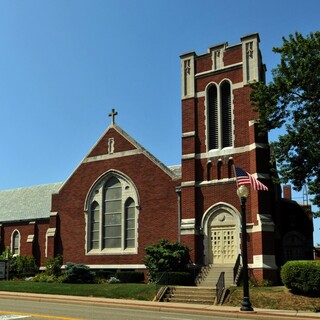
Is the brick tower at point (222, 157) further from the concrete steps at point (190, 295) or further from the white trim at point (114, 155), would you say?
the white trim at point (114, 155)

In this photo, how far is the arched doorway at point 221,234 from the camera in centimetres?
2786

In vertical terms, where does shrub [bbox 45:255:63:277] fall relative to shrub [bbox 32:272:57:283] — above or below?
above

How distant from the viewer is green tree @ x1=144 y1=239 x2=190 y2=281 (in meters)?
27.1

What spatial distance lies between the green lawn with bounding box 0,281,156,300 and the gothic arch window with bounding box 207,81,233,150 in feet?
33.6

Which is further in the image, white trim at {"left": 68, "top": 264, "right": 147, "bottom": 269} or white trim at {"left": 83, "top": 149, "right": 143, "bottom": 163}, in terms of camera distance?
white trim at {"left": 83, "top": 149, "right": 143, "bottom": 163}

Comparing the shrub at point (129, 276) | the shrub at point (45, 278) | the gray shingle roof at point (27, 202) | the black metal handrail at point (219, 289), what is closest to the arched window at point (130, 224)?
the shrub at point (129, 276)

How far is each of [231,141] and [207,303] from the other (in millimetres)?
11375

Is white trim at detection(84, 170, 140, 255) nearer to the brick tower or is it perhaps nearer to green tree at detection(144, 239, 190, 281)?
green tree at detection(144, 239, 190, 281)

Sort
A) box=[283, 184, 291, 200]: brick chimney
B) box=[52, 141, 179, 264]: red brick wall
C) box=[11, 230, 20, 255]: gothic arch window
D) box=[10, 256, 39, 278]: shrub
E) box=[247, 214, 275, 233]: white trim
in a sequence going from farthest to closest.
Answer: box=[283, 184, 291, 200]: brick chimney → box=[11, 230, 20, 255]: gothic arch window → box=[10, 256, 39, 278]: shrub → box=[52, 141, 179, 264]: red brick wall → box=[247, 214, 275, 233]: white trim

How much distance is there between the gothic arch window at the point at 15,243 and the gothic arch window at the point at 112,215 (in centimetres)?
1005

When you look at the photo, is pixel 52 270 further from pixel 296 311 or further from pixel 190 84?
pixel 296 311

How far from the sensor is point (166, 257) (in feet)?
89.5

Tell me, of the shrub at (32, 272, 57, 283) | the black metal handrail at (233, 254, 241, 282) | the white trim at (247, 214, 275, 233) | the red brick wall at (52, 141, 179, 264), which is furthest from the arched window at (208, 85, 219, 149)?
the shrub at (32, 272, 57, 283)

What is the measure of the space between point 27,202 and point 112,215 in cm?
1365
